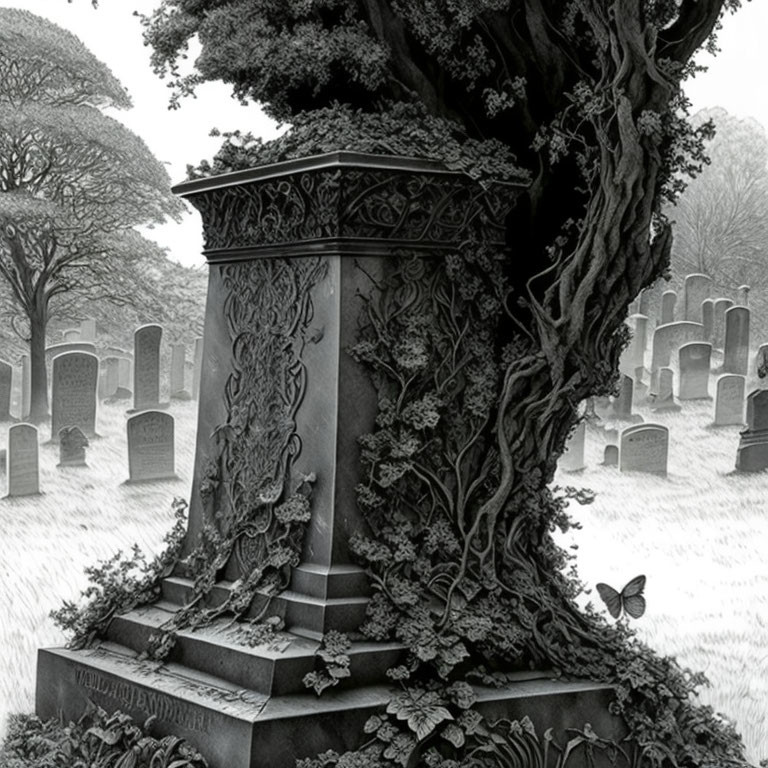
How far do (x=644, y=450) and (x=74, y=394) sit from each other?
24.1ft

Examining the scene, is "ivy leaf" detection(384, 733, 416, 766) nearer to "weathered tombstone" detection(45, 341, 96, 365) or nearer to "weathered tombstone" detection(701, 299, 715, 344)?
"weathered tombstone" detection(45, 341, 96, 365)

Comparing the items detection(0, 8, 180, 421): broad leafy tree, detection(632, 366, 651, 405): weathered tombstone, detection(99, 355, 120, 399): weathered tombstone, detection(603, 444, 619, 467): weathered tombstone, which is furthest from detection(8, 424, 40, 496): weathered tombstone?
detection(632, 366, 651, 405): weathered tombstone

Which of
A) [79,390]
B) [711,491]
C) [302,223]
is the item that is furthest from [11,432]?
[302,223]

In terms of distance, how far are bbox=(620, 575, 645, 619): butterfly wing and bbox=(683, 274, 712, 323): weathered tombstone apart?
21.9 m

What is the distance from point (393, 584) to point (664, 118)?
7.89ft

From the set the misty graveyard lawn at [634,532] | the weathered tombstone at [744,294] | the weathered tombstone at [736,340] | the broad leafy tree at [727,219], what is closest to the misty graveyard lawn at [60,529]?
the misty graveyard lawn at [634,532]

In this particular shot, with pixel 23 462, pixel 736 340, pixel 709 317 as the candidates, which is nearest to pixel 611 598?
pixel 23 462

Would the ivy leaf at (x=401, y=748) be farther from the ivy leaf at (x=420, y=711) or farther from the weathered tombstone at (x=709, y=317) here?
the weathered tombstone at (x=709, y=317)

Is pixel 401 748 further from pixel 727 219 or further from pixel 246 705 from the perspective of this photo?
pixel 727 219

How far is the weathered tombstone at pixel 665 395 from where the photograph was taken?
1884 centimetres

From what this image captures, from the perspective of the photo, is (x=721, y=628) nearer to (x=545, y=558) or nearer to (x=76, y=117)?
(x=545, y=558)

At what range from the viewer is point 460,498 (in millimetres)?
5957

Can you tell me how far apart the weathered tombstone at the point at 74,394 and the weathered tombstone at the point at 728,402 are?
8.33 meters

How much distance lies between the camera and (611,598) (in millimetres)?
6152
